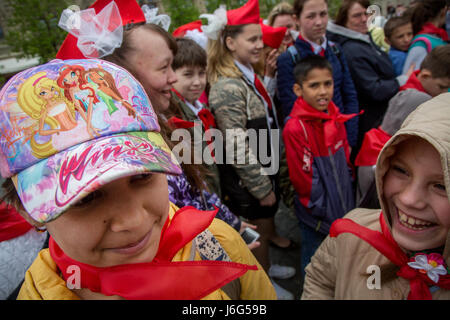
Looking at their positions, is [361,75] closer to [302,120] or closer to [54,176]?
[302,120]

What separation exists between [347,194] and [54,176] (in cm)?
221

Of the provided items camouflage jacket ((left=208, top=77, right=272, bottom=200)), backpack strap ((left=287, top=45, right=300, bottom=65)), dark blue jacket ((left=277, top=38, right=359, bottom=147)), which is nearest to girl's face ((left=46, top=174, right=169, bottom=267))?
camouflage jacket ((left=208, top=77, right=272, bottom=200))

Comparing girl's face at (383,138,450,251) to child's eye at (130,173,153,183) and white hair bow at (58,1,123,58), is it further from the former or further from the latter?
white hair bow at (58,1,123,58)

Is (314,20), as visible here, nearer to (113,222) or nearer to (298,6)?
(298,6)

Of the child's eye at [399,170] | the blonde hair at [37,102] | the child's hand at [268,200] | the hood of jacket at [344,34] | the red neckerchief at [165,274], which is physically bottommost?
the child's hand at [268,200]

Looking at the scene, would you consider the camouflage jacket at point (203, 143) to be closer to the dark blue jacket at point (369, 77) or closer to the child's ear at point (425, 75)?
the child's ear at point (425, 75)

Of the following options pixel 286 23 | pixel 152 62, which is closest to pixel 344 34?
pixel 286 23

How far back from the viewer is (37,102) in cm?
81

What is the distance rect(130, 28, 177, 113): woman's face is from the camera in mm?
1642

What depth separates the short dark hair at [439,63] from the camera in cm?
201

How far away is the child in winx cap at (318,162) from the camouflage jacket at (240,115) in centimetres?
29

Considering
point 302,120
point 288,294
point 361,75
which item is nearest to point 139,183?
point 302,120

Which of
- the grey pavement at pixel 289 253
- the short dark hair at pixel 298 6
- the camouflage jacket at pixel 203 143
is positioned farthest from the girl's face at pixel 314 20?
the grey pavement at pixel 289 253

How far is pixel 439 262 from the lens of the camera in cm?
Result: 101
